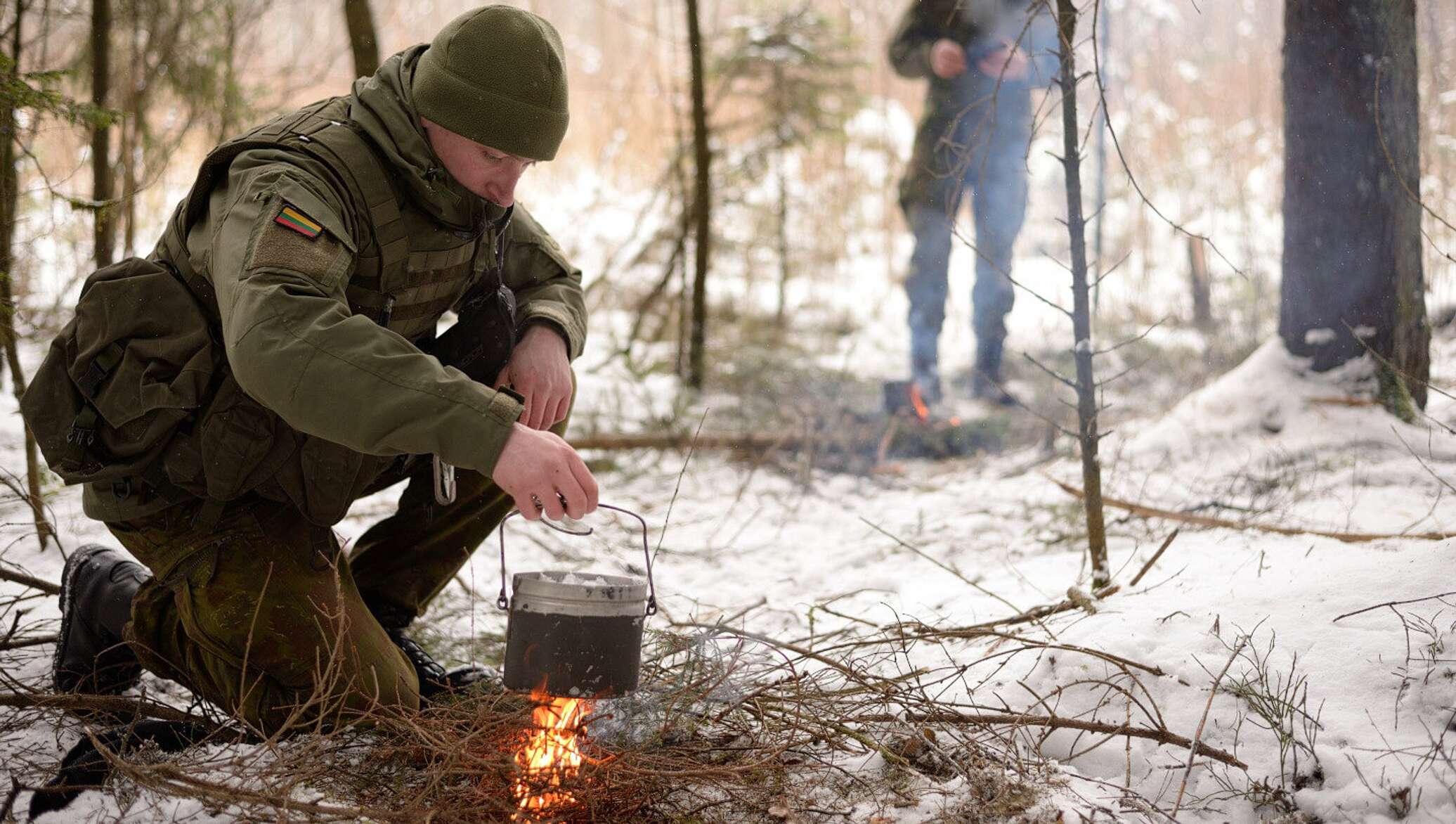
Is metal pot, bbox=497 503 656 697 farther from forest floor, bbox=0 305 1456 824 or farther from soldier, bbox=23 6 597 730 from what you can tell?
soldier, bbox=23 6 597 730

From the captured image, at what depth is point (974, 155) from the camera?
562cm

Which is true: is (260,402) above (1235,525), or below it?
above

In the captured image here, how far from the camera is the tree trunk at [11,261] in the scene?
284cm

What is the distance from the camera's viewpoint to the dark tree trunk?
13.4 feet

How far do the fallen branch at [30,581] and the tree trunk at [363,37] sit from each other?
105 inches

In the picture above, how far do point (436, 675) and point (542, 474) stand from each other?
3.70ft

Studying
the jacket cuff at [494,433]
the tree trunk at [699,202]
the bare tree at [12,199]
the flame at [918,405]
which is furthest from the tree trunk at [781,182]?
the jacket cuff at [494,433]

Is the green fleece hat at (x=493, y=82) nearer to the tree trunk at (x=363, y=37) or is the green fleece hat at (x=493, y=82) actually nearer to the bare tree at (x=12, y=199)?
the bare tree at (x=12, y=199)

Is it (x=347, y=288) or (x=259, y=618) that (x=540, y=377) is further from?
(x=259, y=618)

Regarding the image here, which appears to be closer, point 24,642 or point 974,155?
point 24,642

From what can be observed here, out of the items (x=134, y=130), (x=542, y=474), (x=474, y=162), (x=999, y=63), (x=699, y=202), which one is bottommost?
(x=542, y=474)

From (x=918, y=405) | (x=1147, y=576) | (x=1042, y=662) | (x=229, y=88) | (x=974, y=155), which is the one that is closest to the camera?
(x=1042, y=662)

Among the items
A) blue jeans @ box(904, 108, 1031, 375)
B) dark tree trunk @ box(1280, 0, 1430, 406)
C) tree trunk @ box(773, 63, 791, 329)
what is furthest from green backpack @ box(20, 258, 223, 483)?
tree trunk @ box(773, 63, 791, 329)

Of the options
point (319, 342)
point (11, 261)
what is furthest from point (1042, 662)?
point (11, 261)
